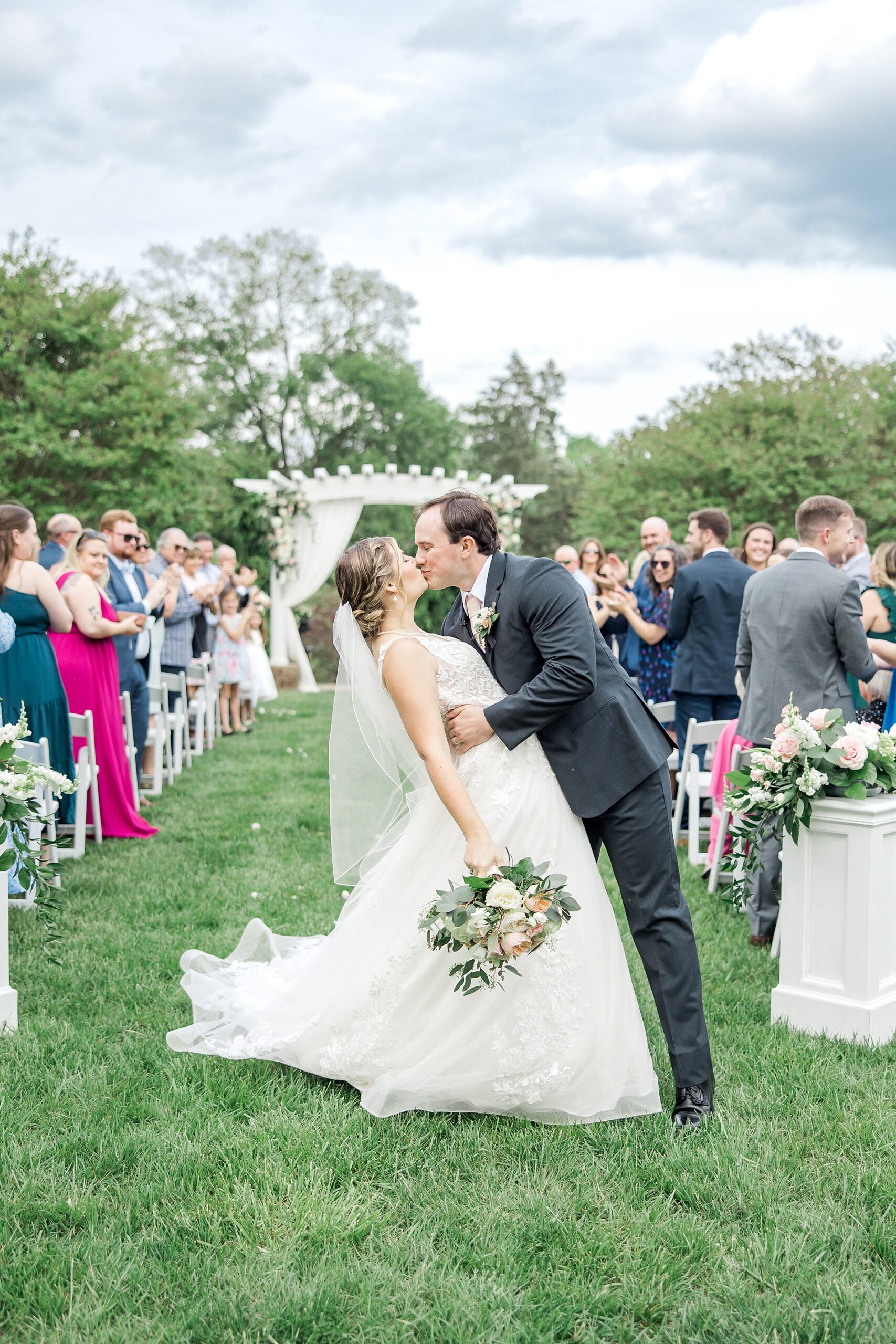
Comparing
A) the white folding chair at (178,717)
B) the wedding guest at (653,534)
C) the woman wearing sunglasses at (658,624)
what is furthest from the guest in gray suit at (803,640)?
the white folding chair at (178,717)

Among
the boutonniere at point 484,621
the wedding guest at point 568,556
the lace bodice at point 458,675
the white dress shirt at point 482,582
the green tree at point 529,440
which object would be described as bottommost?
the lace bodice at point 458,675

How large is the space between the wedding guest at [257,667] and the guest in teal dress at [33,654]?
618cm

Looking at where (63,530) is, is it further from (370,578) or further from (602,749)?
(602,749)

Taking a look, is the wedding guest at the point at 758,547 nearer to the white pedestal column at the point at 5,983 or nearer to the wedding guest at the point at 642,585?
the wedding guest at the point at 642,585

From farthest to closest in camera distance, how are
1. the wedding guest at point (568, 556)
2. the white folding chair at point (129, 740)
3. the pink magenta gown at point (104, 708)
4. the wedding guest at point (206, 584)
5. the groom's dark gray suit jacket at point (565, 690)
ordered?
the wedding guest at point (206, 584) < the wedding guest at point (568, 556) < the white folding chair at point (129, 740) < the pink magenta gown at point (104, 708) < the groom's dark gray suit jacket at point (565, 690)

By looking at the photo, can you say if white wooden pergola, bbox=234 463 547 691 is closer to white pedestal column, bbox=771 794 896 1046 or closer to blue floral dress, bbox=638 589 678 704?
blue floral dress, bbox=638 589 678 704

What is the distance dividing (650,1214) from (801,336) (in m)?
28.0

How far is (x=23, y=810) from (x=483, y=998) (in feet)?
5.82

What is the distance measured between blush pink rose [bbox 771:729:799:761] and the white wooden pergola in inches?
542

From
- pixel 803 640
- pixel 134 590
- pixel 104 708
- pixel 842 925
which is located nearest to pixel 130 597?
pixel 134 590

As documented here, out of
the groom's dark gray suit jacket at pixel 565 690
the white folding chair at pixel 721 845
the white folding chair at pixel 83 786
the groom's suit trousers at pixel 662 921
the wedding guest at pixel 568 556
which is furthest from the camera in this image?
the wedding guest at pixel 568 556

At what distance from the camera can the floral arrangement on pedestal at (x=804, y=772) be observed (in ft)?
12.5

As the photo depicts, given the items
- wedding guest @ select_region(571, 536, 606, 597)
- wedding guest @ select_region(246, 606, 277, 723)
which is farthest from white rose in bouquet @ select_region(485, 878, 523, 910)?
wedding guest @ select_region(246, 606, 277, 723)

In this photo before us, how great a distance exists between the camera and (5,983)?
376 centimetres
